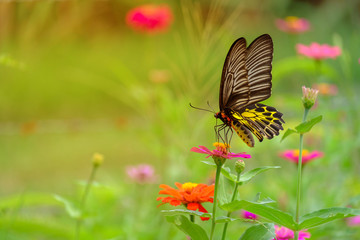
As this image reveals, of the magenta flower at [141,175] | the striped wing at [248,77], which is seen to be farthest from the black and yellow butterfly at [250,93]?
the magenta flower at [141,175]

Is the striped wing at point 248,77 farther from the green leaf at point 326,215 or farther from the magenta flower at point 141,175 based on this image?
the magenta flower at point 141,175

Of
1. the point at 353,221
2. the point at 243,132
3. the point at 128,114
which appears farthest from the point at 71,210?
the point at 128,114

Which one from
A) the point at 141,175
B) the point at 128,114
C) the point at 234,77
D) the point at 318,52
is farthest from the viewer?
the point at 128,114


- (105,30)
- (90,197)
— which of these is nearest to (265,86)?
(90,197)

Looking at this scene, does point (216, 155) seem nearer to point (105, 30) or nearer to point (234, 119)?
point (234, 119)

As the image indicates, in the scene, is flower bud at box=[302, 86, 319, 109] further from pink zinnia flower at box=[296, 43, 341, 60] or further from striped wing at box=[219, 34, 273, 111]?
pink zinnia flower at box=[296, 43, 341, 60]

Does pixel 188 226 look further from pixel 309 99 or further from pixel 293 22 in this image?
pixel 293 22
